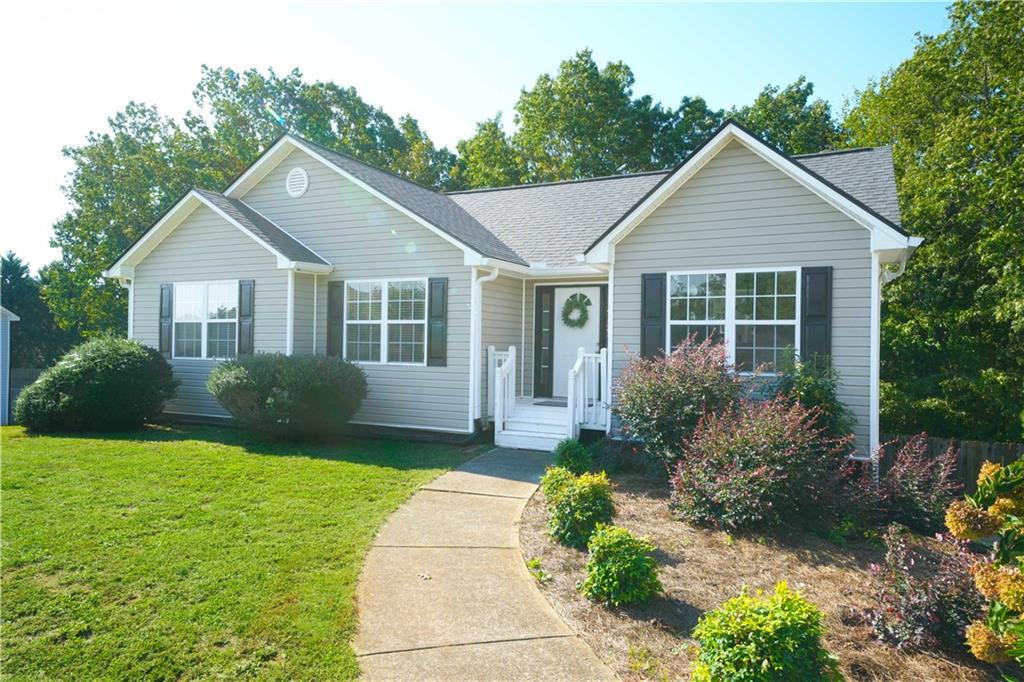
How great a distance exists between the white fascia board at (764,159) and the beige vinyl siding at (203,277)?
20.3ft

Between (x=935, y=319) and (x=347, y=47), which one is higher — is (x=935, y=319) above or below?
below

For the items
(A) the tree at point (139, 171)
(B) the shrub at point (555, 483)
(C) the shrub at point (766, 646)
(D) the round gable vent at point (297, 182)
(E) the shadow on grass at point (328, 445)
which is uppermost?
(A) the tree at point (139, 171)

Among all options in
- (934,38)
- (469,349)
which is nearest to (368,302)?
(469,349)

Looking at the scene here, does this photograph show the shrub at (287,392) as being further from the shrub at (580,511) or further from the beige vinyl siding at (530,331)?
the shrub at (580,511)

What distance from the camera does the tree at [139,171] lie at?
26062 mm

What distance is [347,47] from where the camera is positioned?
10.4m

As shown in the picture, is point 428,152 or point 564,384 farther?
point 428,152

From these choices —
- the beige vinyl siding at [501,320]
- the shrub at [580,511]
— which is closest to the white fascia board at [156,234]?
the beige vinyl siding at [501,320]

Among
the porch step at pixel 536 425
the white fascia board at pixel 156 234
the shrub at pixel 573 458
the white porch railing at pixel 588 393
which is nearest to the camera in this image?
the shrub at pixel 573 458

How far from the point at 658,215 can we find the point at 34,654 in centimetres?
886

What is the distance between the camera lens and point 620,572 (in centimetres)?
468

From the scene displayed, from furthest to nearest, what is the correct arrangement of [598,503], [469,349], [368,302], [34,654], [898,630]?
1. [368,302]
2. [469,349]
3. [598,503]
4. [898,630]
5. [34,654]

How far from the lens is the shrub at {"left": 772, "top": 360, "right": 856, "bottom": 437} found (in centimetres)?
775

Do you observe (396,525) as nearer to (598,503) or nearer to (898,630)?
(598,503)
